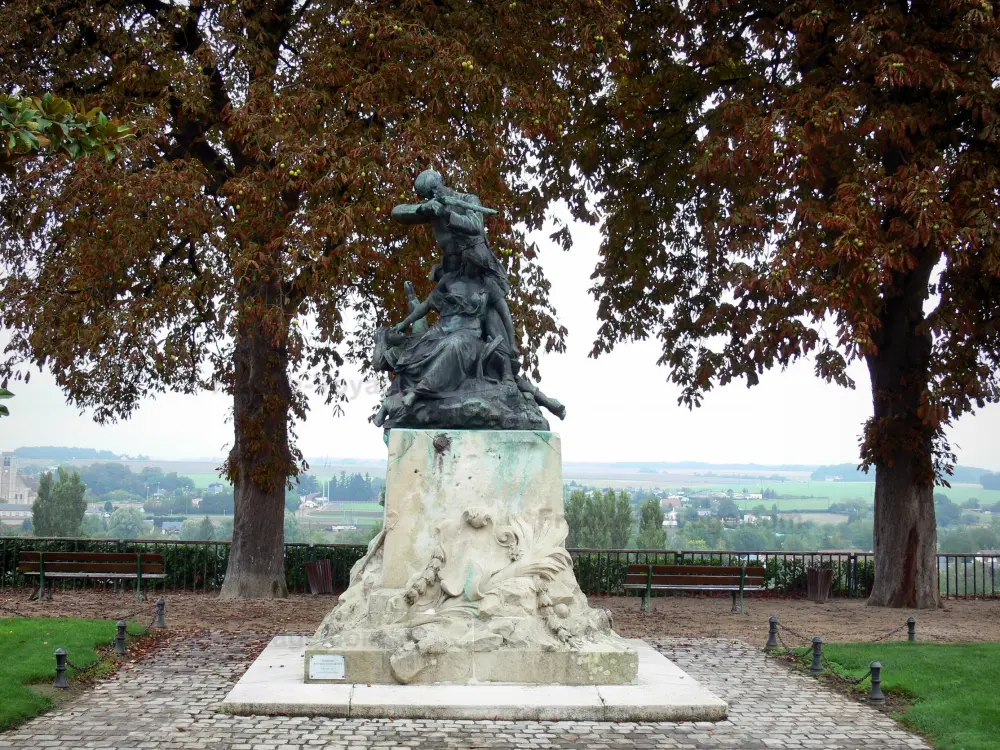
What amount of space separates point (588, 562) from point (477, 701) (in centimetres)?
1113

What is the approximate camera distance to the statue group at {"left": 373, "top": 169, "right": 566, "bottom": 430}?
9.20m

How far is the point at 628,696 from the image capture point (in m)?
8.16

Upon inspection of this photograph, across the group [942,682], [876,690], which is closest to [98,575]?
[876,690]

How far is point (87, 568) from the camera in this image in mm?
16641

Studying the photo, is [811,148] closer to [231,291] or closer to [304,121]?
[304,121]

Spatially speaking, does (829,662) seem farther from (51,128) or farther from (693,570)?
(51,128)

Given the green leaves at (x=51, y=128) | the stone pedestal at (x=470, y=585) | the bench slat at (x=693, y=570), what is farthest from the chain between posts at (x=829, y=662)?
the green leaves at (x=51, y=128)

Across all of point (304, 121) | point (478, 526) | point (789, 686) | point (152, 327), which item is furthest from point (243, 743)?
point (304, 121)

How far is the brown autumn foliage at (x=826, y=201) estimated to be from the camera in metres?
14.7

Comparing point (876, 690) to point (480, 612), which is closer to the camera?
point (480, 612)

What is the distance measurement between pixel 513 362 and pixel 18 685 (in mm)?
4752

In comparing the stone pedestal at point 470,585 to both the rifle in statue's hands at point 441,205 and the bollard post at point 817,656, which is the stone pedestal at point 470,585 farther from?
the bollard post at point 817,656

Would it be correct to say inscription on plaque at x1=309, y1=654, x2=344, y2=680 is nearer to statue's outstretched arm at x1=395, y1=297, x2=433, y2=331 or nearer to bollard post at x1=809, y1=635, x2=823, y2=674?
statue's outstretched arm at x1=395, y1=297, x2=433, y2=331

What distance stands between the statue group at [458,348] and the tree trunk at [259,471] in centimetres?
684
